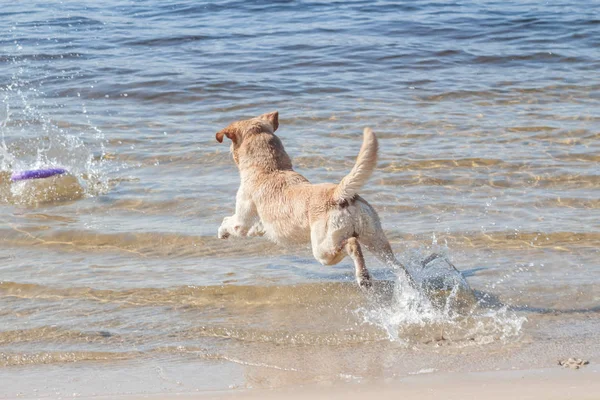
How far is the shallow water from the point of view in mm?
5418

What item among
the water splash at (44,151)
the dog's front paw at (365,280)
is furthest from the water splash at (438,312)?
the water splash at (44,151)

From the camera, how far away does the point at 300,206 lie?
19.8 feet

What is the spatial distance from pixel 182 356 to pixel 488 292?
2339mm

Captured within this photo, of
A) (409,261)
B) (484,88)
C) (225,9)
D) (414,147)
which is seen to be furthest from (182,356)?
(225,9)

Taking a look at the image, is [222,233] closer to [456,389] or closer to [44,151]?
[456,389]

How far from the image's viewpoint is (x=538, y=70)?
13500 millimetres

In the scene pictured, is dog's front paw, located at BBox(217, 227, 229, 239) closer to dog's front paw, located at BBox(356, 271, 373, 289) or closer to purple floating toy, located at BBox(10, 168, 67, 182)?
dog's front paw, located at BBox(356, 271, 373, 289)

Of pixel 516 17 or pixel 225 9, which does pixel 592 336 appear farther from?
pixel 225 9

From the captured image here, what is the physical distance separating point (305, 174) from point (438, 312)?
11.6 feet

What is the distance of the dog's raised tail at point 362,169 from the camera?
5.26 metres

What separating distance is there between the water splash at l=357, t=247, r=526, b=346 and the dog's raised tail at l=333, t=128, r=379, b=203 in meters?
0.80

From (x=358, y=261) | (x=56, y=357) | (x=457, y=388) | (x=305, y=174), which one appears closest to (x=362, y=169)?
(x=358, y=261)

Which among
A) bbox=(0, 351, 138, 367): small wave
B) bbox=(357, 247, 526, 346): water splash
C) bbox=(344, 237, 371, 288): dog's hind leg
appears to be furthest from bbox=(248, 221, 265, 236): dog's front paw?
bbox=(0, 351, 138, 367): small wave

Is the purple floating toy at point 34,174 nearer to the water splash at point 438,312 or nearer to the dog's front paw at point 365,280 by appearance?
the water splash at point 438,312
